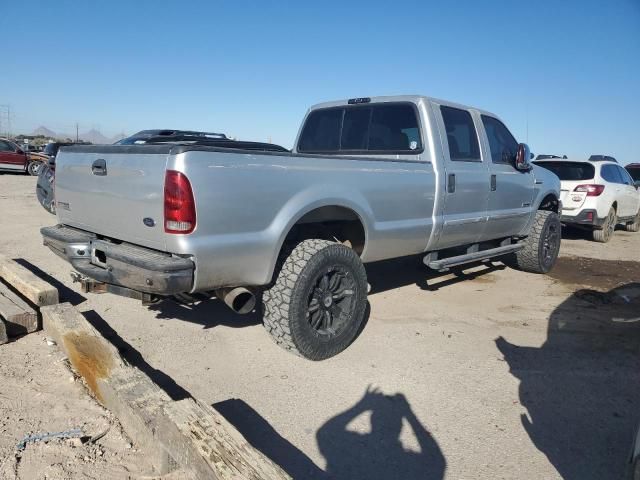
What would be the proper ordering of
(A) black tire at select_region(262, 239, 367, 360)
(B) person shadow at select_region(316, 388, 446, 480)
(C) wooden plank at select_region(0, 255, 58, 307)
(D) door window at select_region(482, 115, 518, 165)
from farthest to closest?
(D) door window at select_region(482, 115, 518, 165) < (C) wooden plank at select_region(0, 255, 58, 307) < (A) black tire at select_region(262, 239, 367, 360) < (B) person shadow at select_region(316, 388, 446, 480)

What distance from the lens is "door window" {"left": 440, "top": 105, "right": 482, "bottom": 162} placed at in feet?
16.0

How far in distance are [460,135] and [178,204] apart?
334 centimetres

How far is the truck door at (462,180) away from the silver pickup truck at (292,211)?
0.02 meters

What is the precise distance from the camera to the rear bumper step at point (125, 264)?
9.10 ft

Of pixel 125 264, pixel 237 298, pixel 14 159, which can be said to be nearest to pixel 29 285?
pixel 125 264

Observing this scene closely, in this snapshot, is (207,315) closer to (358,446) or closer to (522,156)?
(358,446)

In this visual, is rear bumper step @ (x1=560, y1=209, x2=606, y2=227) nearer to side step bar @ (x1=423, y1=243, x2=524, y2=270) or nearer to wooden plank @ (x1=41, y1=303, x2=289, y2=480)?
side step bar @ (x1=423, y1=243, x2=524, y2=270)

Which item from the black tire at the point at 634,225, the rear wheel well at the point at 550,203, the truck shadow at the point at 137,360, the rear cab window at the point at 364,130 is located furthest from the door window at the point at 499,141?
the black tire at the point at 634,225

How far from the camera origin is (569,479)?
2.39 metres

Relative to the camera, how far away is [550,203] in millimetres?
6910

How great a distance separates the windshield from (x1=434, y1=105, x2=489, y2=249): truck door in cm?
513

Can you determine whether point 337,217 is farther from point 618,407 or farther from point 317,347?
point 618,407

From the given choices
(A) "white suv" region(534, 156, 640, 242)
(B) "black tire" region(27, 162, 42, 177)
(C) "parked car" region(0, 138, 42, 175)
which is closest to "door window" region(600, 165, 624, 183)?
(A) "white suv" region(534, 156, 640, 242)

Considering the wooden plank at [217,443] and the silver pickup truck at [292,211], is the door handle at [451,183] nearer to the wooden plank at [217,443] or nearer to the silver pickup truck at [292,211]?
the silver pickup truck at [292,211]
